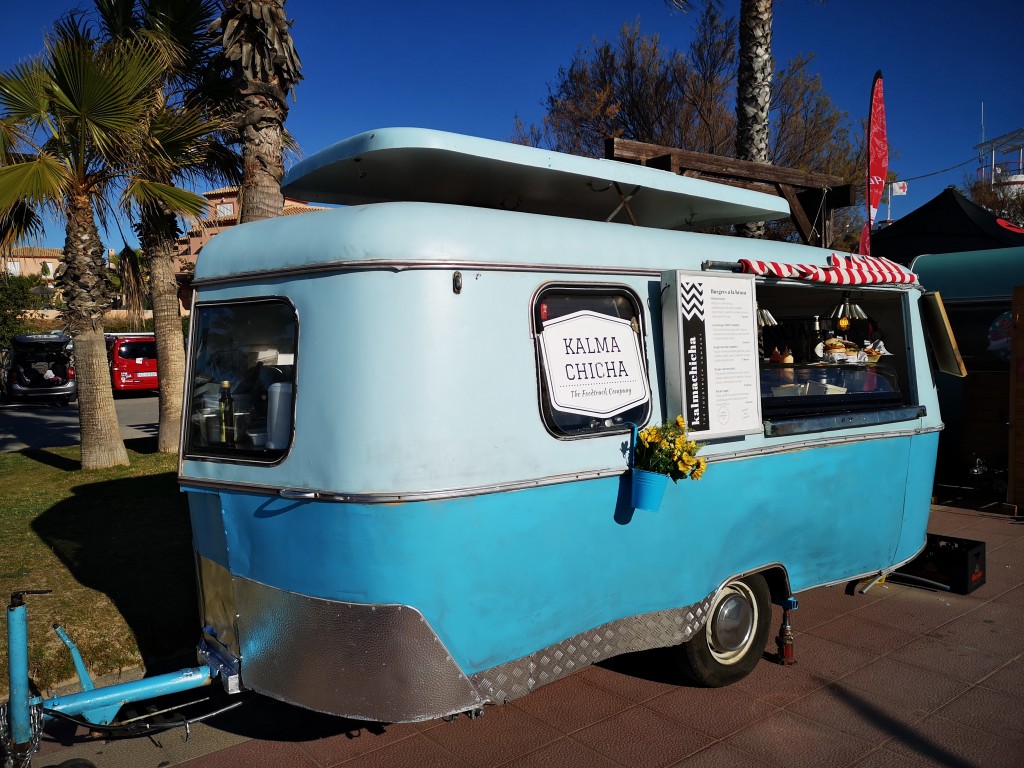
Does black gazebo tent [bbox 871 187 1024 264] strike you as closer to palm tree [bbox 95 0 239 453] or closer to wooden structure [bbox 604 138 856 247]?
wooden structure [bbox 604 138 856 247]

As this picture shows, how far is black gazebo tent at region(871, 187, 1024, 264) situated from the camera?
10938mm

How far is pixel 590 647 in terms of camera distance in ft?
11.7

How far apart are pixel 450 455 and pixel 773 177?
5.09 meters

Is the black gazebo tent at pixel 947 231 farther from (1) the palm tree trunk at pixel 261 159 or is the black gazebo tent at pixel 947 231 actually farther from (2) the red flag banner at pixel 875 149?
(1) the palm tree trunk at pixel 261 159

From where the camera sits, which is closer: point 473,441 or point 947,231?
point 473,441

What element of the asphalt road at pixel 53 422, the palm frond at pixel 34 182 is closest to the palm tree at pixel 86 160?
the palm frond at pixel 34 182

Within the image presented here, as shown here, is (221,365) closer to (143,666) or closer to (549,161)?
(549,161)

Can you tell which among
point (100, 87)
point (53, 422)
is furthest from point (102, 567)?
point (53, 422)

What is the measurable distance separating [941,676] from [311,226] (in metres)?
4.30

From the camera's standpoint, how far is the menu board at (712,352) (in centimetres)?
376

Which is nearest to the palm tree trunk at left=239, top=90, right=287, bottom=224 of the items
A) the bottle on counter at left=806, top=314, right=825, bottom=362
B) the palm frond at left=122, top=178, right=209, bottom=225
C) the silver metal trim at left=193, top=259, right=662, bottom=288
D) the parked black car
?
the palm frond at left=122, top=178, right=209, bottom=225

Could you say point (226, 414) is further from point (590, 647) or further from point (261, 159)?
point (261, 159)

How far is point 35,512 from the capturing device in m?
7.78

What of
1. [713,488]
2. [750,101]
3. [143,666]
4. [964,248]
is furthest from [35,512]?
[964,248]
